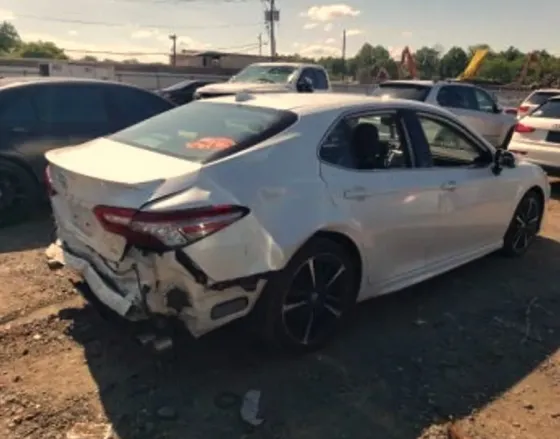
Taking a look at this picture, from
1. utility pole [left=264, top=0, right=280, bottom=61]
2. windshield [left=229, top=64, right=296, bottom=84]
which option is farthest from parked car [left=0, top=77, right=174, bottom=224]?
utility pole [left=264, top=0, right=280, bottom=61]

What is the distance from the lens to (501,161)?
5.24m

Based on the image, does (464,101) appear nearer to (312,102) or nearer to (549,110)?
(549,110)

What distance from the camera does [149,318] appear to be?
3141 mm

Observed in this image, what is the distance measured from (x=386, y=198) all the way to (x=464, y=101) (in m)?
9.07

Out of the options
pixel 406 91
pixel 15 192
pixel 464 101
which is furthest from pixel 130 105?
pixel 464 101

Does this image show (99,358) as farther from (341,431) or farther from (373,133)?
(373,133)

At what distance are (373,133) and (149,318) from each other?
2.00 metres

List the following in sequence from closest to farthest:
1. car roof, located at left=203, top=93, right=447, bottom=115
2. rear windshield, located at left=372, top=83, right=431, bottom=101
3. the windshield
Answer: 1. car roof, located at left=203, top=93, right=447, bottom=115
2. rear windshield, located at left=372, top=83, right=431, bottom=101
3. the windshield

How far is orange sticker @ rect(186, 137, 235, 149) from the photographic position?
348 cm

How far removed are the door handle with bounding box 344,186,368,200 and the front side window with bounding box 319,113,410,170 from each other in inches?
6.2

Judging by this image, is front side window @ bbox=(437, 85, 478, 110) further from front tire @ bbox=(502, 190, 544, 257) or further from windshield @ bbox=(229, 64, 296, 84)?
front tire @ bbox=(502, 190, 544, 257)

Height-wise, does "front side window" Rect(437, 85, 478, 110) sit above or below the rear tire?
above

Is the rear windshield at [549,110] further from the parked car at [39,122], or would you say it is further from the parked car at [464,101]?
the parked car at [39,122]

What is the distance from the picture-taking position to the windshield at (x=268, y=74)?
13.5 meters
